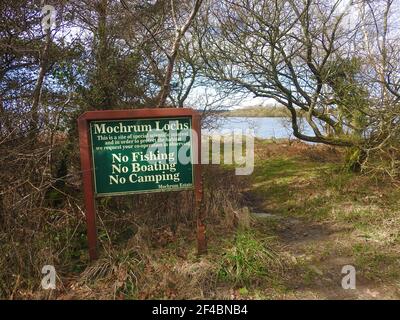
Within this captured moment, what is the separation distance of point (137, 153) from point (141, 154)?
0.05m

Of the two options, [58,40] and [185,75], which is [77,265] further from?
[185,75]

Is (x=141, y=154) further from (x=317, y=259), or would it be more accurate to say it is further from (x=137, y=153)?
(x=317, y=259)

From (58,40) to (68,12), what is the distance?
610mm

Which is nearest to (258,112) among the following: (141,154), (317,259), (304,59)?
(304,59)

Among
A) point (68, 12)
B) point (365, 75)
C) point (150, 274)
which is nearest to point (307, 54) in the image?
point (365, 75)

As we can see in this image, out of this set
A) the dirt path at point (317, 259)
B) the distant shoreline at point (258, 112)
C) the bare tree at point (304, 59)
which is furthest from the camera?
the distant shoreline at point (258, 112)

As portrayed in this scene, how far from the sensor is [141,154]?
4.20 meters

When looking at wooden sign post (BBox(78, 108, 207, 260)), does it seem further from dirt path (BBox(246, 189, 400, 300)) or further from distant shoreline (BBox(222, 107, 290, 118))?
distant shoreline (BBox(222, 107, 290, 118))

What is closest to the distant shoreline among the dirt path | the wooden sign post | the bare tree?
the bare tree

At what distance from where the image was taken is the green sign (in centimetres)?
411

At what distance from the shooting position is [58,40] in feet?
17.5

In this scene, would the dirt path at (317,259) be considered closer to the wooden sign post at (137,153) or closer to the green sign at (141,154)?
the wooden sign post at (137,153)

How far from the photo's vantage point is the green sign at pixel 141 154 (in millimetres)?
4105

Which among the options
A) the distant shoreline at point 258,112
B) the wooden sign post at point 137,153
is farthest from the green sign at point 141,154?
the distant shoreline at point 258,112
